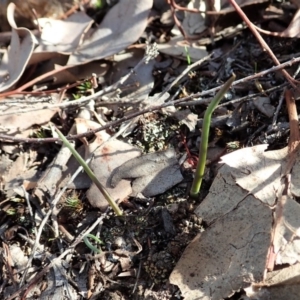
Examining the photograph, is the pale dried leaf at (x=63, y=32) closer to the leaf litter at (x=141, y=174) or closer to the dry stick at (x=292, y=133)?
the leaf litter at (x=141, y=174)

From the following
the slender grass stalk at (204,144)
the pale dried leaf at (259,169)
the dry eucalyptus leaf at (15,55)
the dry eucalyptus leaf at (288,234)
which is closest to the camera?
the slender grass stalk at (204,144)

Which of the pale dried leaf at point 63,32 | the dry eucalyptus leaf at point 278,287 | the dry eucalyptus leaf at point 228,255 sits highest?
the pale dried leaf at point 63,32

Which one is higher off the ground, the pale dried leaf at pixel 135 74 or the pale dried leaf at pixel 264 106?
the pale dried leaf at pixel 135 74

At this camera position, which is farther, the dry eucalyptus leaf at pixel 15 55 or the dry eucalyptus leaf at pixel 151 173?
the dry eucalyptus leaf at pixel 15 55

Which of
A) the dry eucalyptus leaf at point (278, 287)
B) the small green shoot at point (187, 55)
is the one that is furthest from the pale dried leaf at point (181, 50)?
the dry eucalyptus leaf at point (278, 287)

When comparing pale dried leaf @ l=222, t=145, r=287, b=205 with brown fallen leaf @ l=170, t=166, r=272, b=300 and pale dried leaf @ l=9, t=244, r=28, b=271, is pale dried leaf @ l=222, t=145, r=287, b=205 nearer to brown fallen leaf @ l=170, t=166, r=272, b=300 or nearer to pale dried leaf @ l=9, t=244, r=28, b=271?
brown fallen leaf @ l=170, t=166, r=272, b=300

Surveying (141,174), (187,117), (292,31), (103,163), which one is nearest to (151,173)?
(141,174)

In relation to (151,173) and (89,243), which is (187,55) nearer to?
(151,173)

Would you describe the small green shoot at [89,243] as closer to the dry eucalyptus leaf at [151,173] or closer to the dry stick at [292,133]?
the dry eucalyptus leaf at [151,173]

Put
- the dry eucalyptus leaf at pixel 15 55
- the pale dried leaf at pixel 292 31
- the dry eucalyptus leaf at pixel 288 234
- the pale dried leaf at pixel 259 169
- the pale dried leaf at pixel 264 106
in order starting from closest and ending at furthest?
the dry eucalyptus leaf at pixel 288 234, the pale dried leaf at pixel 259 169, the pale dried leaf at pixel 264 106, the pale dried leaf at pixel 292 31, the dry eucalyptus leaf at pixel 15 55
